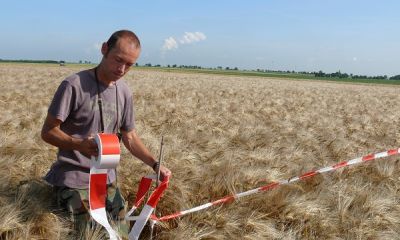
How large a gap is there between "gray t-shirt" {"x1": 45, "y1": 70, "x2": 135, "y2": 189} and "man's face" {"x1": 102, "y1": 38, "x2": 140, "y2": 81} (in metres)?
0.23

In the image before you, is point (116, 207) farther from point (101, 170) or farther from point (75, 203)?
point (101, 170)

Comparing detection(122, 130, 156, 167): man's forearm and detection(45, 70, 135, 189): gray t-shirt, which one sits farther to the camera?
detection(122, 130, 156, 167): man's forearm

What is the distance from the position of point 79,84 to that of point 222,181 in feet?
5.51

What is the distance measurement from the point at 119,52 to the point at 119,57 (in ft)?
0.13

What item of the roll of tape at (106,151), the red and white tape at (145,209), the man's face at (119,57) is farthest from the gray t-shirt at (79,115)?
the roll of tape at (106,151)

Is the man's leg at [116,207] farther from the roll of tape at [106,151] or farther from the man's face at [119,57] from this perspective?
the man's face at [119,57]

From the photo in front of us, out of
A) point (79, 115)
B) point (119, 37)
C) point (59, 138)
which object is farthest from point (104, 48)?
point (59, 138)

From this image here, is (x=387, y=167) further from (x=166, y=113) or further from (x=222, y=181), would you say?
(x=166, y=113)

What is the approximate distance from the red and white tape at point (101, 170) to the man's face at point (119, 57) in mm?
626

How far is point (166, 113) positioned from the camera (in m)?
10.5

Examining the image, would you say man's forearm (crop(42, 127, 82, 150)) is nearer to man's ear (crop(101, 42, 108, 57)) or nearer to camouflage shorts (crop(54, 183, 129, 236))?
camouflage shorts (crop(54, 183, 129, 236))

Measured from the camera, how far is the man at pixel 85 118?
3234 millimetres

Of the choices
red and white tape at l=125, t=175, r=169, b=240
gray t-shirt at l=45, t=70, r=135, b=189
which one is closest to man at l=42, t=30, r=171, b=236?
gray t-shirt at l=45, t=70, r=135, b=189

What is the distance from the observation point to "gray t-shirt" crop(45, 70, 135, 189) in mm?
3299
